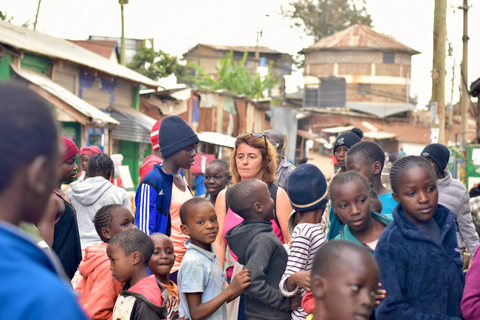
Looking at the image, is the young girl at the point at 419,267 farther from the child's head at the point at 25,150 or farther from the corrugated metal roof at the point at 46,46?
the corrugated metal roof at the point at 46,46

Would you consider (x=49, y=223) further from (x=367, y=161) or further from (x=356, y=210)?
(x=367, y=161)

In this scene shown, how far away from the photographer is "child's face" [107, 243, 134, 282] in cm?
362

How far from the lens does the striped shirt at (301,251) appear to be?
10.3 feet

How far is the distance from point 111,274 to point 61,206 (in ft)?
2.28

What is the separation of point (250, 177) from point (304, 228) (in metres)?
1.38

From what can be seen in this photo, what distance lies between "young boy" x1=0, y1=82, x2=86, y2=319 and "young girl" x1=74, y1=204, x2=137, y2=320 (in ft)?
8.43

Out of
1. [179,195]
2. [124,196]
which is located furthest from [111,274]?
[124,196]

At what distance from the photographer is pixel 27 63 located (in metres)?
14.1

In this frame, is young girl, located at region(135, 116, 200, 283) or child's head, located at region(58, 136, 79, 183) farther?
child's head, located at region(58, 136, 79, 183)

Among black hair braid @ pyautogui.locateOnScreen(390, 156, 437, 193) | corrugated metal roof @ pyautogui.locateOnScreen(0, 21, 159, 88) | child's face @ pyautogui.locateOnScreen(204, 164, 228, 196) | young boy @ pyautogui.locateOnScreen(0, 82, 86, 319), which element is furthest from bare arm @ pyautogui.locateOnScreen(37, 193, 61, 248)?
corrugated metal roof @ pyautogui.locateOnScreen(0, 21, 159, 88)

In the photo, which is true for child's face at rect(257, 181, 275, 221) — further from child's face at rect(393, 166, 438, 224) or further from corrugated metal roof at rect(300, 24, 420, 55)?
corrugated metal roof at rect(300, 24, 420, 55)

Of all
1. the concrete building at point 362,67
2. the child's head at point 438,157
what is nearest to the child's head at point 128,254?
the child's head at point 438,157

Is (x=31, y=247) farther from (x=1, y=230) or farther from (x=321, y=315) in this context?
(x=321, y=315)

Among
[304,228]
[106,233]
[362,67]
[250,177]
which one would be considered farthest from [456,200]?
[362,67]
